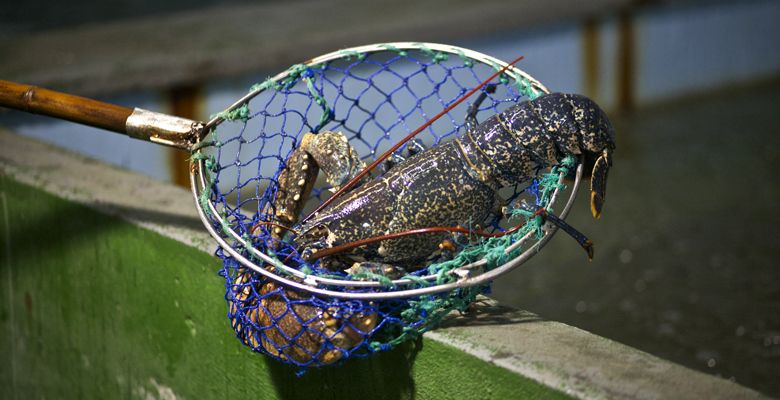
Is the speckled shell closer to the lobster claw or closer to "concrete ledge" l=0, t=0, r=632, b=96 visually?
the lobster claw

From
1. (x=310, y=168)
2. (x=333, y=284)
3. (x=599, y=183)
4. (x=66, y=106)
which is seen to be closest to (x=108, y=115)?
(x=66, y=106)

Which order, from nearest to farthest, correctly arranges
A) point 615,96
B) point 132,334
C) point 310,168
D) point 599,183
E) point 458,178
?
point 599,183, point 458,178, point 310,168, point 132,334, point 615,96

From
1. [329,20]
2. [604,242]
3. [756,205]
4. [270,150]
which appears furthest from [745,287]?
[329,20]

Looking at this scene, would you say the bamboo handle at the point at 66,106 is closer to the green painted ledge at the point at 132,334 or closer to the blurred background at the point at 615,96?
the green painted ledge at the point at 132,334

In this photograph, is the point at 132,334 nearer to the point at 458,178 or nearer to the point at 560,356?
the point at 458,178

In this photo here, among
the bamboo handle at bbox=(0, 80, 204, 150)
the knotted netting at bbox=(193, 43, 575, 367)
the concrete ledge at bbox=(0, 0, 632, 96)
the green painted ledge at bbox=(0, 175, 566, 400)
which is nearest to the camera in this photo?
the knotted netting at bbox=(193, 43, 575, 367)

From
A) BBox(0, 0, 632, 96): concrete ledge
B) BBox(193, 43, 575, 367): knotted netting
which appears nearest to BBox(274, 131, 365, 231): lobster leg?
BBox(193, 43, 575, 367): knotted netting

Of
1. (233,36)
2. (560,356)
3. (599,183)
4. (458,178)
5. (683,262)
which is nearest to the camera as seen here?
(560,356)
